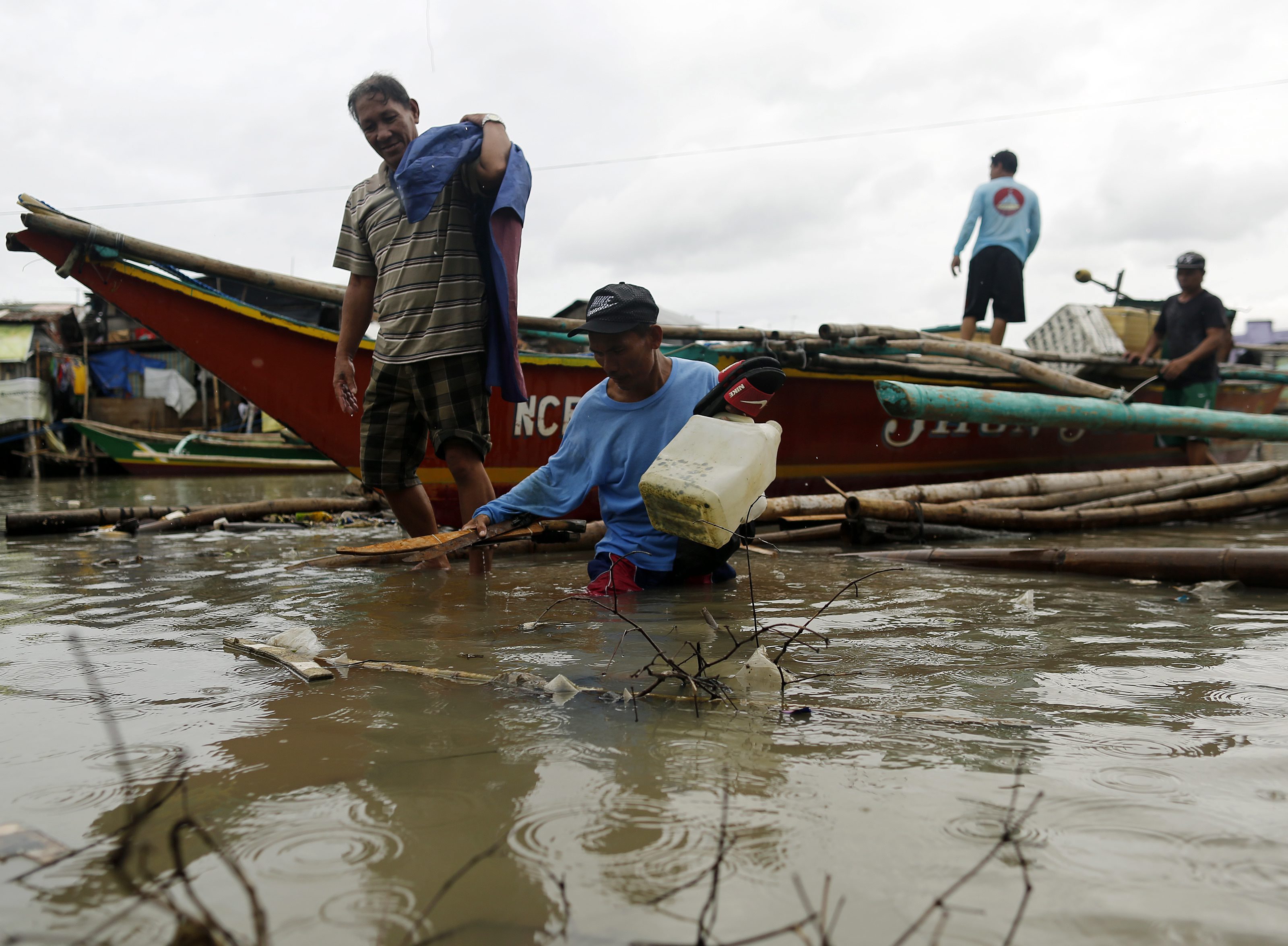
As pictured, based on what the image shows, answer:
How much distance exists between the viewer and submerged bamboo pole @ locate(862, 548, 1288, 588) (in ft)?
9.53

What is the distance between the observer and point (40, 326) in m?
18.4

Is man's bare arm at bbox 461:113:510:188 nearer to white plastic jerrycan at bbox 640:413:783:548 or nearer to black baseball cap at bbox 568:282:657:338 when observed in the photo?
black baseball cap at bbox 568:282:657:338

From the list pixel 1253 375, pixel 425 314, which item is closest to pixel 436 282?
pixel 425 314

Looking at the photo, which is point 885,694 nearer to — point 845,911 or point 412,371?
point 845,911

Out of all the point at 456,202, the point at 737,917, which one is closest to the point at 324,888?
the point at 737,917

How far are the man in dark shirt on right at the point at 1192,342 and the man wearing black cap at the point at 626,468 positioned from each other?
18.7 ft

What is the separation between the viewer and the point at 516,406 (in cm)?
524

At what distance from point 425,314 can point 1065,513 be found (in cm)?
358

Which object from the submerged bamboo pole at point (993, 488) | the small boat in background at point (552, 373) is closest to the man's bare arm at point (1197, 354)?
the small boat in background at point (552, 373)

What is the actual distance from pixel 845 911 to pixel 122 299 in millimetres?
4799

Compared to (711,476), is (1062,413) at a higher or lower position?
higher

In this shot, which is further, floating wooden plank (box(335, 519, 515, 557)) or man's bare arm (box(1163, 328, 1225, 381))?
man's bare arm (box(1163, 328, 1225, 381))

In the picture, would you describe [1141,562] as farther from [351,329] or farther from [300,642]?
[351,329]

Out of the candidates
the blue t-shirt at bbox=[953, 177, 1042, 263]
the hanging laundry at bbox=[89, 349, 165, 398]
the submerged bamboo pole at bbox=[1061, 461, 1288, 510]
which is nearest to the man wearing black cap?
the submerged bamboo pole at bbox=[1061, 461, 1288, 510]
